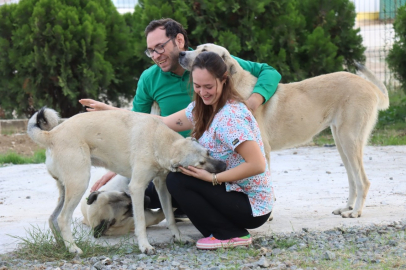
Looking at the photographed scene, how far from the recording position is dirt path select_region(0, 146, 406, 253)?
4.38 m

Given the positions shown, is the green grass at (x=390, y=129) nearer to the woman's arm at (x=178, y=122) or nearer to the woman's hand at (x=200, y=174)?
the woman's arm at (x=178, y=122)

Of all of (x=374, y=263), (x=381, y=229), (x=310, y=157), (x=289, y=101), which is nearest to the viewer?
(x=374, y=263)

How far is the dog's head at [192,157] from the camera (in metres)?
3.70

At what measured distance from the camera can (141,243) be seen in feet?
12.3

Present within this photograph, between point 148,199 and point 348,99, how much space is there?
204cm

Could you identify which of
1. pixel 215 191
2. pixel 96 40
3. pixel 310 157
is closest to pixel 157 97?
pixel 215 191

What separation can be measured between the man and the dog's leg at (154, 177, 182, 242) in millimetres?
433

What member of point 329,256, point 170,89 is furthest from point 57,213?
point 329,256

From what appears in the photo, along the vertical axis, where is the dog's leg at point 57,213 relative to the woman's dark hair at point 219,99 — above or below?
below

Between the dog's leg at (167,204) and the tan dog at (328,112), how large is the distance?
105 centimetres

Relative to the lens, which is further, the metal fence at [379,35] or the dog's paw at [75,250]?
the metal fence at [379,35]

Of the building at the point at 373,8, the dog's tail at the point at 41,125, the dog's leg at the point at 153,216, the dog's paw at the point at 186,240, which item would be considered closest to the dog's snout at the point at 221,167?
the dog's paw at the point at 186,240

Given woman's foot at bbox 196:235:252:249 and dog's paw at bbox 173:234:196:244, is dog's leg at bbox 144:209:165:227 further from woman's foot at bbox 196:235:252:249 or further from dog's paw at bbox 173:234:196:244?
woman's foot at bbox 196:235:252:249

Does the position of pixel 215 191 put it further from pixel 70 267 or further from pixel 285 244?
pixel 70 267
